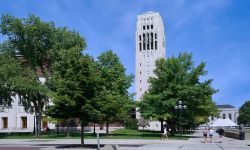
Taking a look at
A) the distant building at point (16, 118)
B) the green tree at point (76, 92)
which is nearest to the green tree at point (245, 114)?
the distant building at point (16, 118)

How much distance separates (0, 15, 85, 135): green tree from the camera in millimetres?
→ 52469

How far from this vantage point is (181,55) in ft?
172

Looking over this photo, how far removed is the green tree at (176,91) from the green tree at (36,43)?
37.6ft

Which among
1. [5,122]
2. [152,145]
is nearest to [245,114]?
[5,122]

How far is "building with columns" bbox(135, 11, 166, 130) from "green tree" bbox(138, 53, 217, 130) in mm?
76023

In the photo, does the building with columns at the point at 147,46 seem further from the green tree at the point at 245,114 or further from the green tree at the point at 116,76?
the green tree at the point at 116,76

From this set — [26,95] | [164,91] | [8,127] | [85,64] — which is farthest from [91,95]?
[8,127]

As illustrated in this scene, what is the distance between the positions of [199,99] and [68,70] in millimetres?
25726

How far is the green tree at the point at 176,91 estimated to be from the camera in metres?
48.5

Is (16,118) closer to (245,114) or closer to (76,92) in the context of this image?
(76,92)

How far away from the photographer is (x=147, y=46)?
135 meters

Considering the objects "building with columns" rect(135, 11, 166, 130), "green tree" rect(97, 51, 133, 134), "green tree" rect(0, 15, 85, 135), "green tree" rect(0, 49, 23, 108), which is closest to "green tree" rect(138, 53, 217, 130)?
"green tree" rect(97, 51, 133, 134)

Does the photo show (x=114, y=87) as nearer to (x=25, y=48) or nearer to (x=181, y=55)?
(x=181, y=55)

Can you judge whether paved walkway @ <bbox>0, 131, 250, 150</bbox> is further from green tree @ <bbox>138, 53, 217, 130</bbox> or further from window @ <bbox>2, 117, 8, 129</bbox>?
window @ <bbox>2, 117, 8, 129</bbox>
